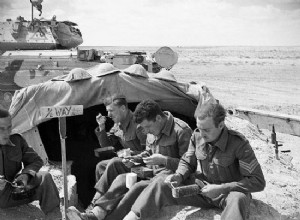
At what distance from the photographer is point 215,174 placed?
3635 millimetres

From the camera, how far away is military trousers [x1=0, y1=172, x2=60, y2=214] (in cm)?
397

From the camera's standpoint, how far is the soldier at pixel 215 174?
11.1ft

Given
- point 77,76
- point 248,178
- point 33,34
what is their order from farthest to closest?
1. point 33,34
2. point 77,76
3. point 248,178

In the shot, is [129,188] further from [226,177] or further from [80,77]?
[80,77]

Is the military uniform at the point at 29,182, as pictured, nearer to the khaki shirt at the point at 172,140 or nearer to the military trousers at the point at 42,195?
the military trousers at the point at 42,195

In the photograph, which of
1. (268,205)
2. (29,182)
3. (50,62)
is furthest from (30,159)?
(50,62)

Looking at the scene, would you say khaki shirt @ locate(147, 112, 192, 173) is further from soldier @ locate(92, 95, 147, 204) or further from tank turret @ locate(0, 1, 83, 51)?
tank turret @ locate(0, 1, 83, 51)

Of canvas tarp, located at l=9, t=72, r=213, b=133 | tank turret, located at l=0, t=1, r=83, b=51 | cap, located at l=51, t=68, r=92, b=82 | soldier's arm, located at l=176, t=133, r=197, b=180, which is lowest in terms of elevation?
soldier's arm, located at l=176, t=133, r=197, b=180

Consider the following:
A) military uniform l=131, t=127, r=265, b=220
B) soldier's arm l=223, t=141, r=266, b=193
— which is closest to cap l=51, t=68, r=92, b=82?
military uniform l=131, t=127, r=265, b=220

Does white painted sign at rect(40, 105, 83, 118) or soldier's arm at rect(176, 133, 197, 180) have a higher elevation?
white painted sign at rect(40, 105, 83, 118)

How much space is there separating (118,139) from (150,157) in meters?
1.21

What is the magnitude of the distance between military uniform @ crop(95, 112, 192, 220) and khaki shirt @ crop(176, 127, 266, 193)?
0.36m

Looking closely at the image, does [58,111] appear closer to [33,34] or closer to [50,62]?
[50,62]

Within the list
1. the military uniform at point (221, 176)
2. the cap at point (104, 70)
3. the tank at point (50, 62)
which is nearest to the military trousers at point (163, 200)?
the military uniform at point (221, 176)
